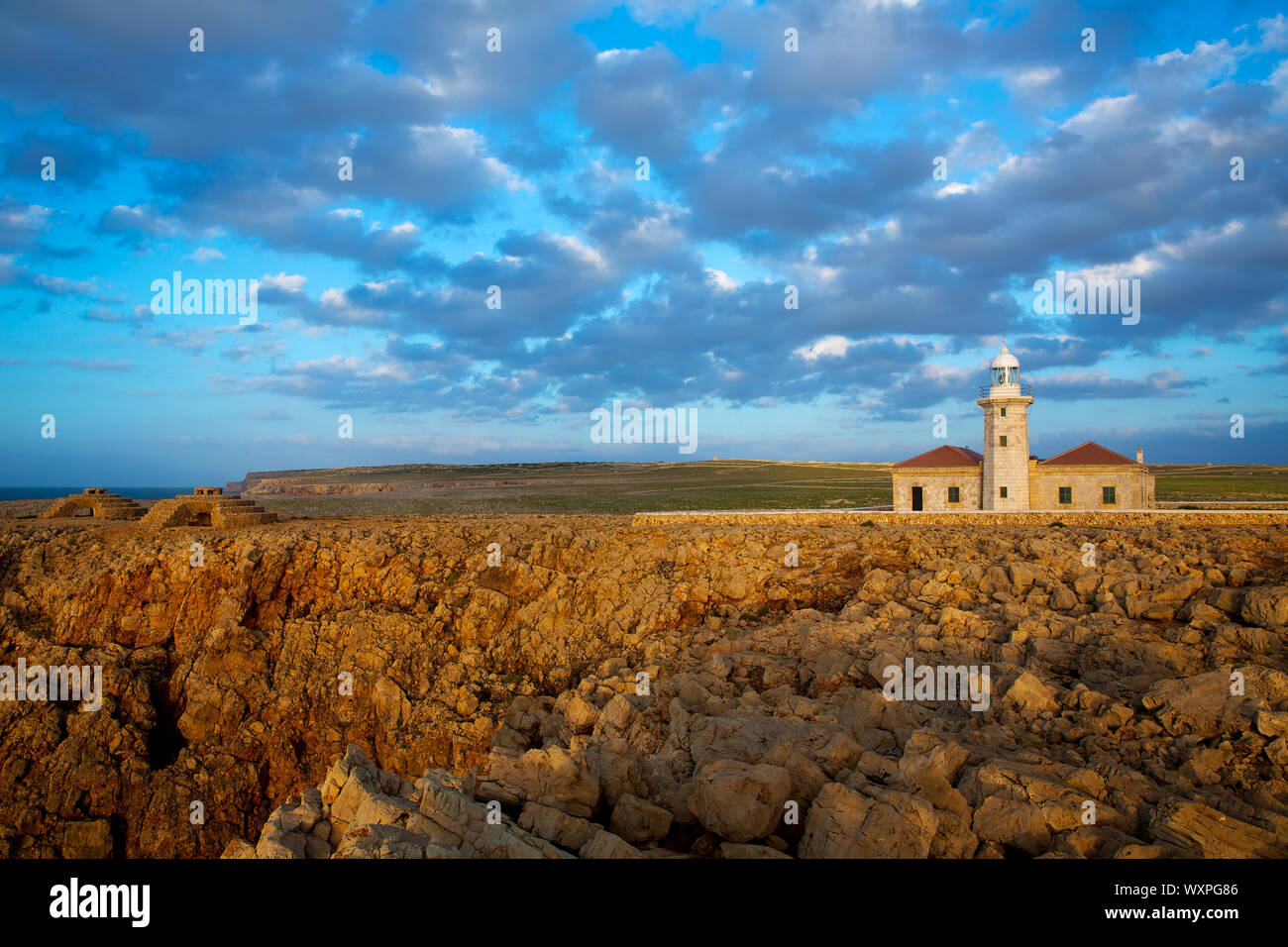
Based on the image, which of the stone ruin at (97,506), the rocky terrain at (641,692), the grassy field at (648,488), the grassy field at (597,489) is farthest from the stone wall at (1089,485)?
the stone ruin at (97,506)

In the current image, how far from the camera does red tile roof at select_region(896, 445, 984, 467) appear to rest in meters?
29.1

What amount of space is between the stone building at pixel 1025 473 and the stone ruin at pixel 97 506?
94.9 feet

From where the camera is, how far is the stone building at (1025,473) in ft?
87.6

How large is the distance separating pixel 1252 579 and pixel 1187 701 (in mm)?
7223

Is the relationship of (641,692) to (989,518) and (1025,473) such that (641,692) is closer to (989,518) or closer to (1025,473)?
(989,518)

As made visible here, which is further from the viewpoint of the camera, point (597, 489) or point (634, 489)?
point (597, 489)

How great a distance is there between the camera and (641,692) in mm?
11461

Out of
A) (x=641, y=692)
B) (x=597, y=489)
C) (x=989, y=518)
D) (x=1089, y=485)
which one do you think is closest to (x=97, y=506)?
(x=641, y=692)

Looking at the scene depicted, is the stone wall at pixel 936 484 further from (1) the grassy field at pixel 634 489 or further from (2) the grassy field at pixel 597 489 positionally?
(2) the grassy field at pixel 597 489

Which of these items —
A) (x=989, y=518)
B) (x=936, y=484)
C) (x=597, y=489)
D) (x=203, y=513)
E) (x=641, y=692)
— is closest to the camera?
(x=641, y=692)

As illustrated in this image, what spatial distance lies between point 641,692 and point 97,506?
21450mm

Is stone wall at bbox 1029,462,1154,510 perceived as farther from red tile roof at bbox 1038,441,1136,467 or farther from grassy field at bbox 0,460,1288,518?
grassy field at bbox 0,460,1288,518
